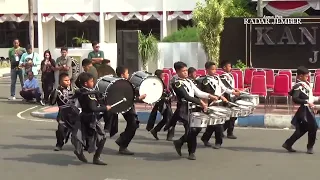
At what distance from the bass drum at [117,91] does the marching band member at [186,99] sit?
2.49 feet

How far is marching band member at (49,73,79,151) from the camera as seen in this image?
10.2 m

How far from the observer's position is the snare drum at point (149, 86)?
1077cm

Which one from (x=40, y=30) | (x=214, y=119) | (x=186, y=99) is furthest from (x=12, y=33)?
(x=214, y=119)

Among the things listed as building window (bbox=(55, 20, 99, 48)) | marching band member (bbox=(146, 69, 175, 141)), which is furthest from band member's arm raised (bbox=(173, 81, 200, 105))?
building window (bbox=(55, 20, 99, 48))

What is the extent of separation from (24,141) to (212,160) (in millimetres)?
3966

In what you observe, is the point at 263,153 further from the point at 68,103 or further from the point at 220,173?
the point at 68,103

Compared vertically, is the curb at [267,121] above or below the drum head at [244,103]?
below

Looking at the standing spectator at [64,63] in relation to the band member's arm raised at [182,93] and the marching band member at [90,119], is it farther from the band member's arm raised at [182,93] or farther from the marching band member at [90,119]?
the band member's arm raised at [182,93]

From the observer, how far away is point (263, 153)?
10.8 metres

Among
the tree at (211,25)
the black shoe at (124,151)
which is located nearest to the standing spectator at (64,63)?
the tree at (211,25)

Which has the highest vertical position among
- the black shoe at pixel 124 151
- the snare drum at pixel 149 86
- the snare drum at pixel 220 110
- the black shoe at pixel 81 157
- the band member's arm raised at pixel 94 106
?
the snare drum at pixel 149 86

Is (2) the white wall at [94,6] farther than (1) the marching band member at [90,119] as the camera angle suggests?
Yes

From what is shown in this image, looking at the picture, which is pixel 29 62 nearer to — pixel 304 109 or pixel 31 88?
pixel 31 88

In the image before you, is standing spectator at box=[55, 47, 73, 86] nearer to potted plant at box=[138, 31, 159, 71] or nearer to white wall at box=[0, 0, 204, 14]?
potted plant at box=[138, 31, 159, 71]
